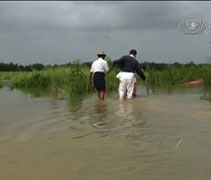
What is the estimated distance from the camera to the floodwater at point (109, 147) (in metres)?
4.52

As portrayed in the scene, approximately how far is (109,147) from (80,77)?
37.5ft

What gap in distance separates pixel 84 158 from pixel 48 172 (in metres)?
0.63

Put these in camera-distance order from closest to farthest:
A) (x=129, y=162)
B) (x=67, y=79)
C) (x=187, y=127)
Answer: (x=129, y=162), (x=187, y=127), (x=67, y=79)

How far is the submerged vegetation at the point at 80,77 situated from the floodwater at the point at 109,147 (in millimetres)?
7684

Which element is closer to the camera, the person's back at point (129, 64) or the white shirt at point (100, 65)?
the person's back at point (129, 64)

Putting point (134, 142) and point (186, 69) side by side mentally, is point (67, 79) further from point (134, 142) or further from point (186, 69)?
point (134, 142)

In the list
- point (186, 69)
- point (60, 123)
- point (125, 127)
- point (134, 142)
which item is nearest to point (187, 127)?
point (125, 127)

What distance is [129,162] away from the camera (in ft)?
15.9

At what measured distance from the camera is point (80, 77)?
17.0m

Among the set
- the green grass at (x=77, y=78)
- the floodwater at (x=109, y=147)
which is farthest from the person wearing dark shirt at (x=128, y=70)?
the green grass at (x=77, y=78)

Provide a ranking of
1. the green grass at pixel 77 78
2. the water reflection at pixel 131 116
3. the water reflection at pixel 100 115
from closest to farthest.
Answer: the water reflection at pixel 131 116 → the water reflection at pixel 100 115 → the green grass at pixel 77 78

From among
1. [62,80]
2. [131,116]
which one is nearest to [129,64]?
[131,116]

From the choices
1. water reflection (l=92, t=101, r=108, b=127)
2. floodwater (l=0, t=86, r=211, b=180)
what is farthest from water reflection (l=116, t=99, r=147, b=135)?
water reflection (l=92, t=101, r=108, b=127)

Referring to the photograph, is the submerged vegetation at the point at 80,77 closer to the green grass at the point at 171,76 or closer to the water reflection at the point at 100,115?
the green grass at the point at 171,76
